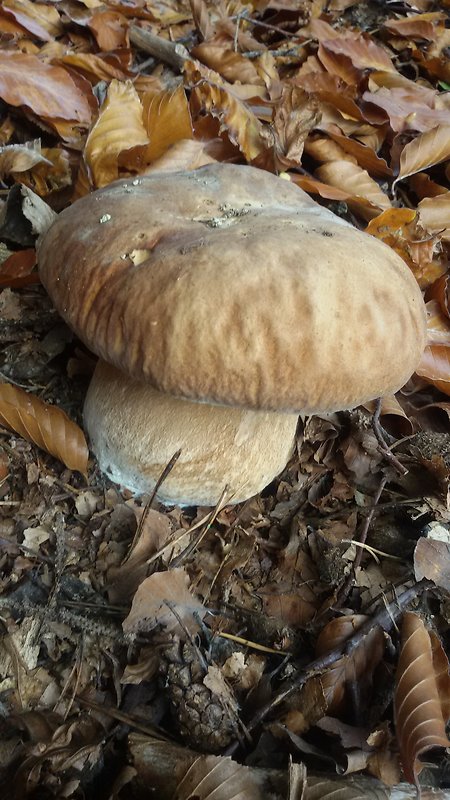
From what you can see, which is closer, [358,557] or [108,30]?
[358,557]

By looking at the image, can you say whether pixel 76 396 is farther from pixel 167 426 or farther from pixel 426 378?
pixel 426 378

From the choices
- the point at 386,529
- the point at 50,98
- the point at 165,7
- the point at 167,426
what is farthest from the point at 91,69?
the point at 386,529

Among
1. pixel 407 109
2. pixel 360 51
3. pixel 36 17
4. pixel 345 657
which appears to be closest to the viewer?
pixel 345 657

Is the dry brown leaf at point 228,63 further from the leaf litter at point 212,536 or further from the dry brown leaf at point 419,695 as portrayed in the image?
the dry brown leaf at point 419,695

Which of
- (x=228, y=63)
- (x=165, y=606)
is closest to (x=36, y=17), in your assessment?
(x=228, y=63)

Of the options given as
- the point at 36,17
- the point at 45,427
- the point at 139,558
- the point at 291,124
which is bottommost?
the point at 139,558

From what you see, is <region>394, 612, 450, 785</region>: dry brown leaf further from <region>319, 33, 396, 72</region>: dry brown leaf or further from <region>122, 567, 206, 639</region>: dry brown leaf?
<region>319, 33, 396, 72</region>: dry brown leaf

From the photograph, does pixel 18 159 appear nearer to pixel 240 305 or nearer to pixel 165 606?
pixel 240 305
